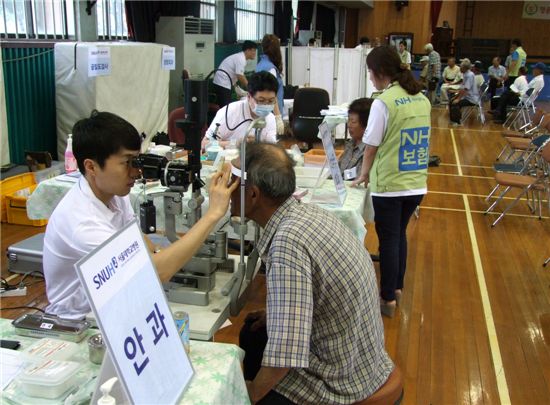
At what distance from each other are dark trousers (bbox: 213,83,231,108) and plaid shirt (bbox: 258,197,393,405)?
20.0ft

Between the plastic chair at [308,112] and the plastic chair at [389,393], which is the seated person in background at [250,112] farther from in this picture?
the plastic chair at [308,112]

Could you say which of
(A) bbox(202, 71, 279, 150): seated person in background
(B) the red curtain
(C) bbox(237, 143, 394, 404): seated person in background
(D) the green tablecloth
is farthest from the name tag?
(B) the red curtain

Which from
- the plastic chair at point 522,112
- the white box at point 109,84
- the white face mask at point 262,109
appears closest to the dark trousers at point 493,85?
the plastic chair at point 522,112

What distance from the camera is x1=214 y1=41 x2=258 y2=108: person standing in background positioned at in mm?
7348

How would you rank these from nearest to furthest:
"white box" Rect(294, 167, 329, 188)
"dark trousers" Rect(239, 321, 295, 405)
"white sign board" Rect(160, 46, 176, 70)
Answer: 1. "dark trousers" Rect(239, 321, 295, 405)
2. "white box" Rect(294, 167, 329, 188)
3. "white sign board" Rect(160, 46, 176, 70)

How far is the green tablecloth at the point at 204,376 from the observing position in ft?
3.80

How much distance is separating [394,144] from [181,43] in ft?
17.4

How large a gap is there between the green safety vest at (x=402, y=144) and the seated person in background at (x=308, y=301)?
1.40 metres

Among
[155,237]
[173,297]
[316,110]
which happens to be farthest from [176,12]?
[173,297]

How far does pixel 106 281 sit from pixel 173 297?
2.25ft

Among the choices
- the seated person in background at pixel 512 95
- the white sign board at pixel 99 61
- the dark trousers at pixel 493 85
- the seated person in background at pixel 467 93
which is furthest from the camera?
the dark trousers at pixel 493 85

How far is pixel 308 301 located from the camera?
1283 mm

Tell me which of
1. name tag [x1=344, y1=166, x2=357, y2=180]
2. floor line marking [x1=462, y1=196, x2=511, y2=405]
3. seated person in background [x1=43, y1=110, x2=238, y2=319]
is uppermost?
seated person in background [x1=43, y1=110, x2=238, y2=319]

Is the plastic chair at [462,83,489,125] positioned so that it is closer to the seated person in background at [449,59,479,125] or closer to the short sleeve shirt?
the seated person in background at [449,59,479,125]
